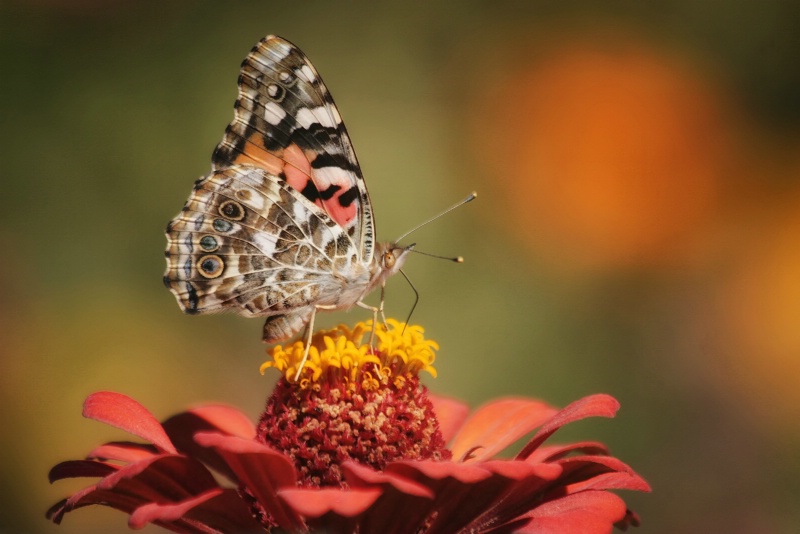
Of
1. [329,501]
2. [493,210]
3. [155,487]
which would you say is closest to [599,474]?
[329,501]

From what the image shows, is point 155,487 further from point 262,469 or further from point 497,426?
point 497,426

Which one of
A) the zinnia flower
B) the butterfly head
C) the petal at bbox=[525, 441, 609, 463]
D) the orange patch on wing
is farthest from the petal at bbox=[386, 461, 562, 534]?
the orange patch on wing

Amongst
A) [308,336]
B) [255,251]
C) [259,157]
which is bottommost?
[308,336]

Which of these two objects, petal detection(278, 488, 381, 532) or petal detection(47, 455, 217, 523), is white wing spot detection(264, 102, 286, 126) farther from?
petal detection(278, 488, 381, 532)

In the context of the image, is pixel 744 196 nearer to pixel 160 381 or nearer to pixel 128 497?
pixel 160 381

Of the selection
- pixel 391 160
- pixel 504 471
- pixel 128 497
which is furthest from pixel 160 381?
pixel 504 471

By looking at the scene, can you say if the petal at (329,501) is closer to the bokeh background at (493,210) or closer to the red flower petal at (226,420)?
the red flower petal at (226,420)
